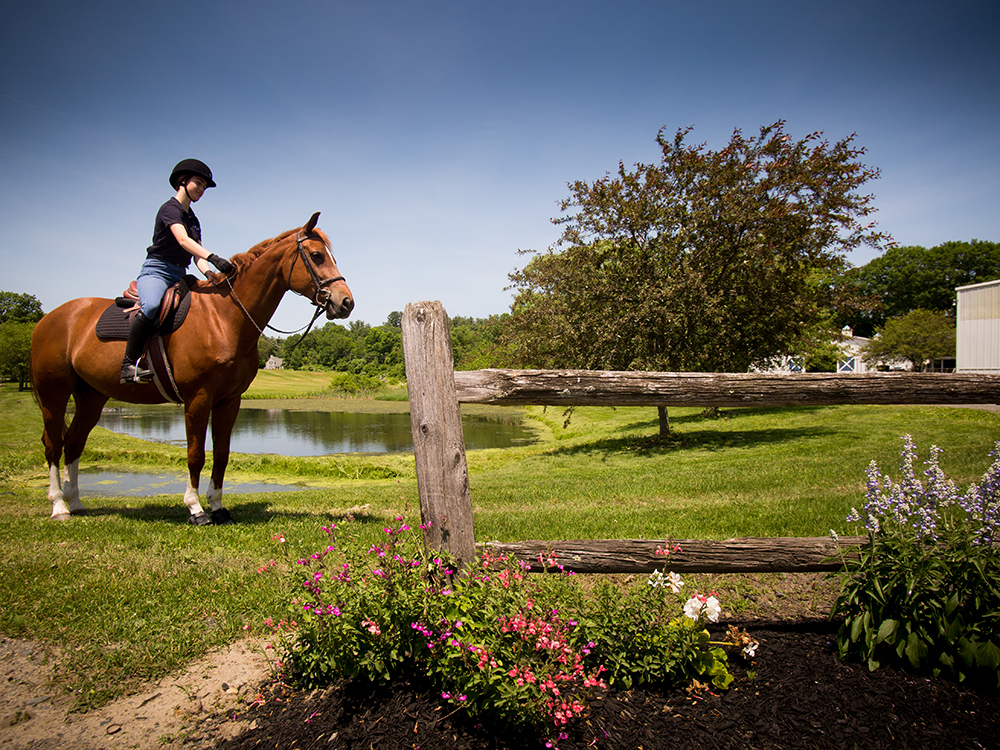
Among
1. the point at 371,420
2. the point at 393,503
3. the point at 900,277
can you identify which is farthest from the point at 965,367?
the point at 900,277

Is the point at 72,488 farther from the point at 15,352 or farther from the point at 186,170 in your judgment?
the point at 15,352

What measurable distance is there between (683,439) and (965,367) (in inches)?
1158

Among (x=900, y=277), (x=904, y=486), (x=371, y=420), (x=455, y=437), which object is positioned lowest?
(x=371, y=420)

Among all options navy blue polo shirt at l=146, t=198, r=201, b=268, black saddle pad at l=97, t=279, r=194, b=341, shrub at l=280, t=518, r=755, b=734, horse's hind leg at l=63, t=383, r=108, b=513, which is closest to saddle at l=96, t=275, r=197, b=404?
black saddle pad at l=97, t=279, r=194, b=341

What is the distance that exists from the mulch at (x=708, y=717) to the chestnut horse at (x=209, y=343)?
11.3 ft

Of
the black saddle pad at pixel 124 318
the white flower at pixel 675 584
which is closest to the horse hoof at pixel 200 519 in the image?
the black saddle pad at pixel 124 318

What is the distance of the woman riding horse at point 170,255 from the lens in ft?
17.8

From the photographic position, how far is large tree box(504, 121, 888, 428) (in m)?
13.2

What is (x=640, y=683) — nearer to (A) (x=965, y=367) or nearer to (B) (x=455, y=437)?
(B) (x=455, y=437)

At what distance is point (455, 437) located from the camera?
290 cm

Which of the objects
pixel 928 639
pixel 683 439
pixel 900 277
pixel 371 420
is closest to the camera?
pixel 928 639

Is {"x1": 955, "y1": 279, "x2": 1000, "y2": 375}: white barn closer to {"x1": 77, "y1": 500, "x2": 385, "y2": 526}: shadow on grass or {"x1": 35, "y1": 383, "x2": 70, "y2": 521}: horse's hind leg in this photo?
{"x1": 77, "y1": 500, "x2": 385, "y2": 526}: shadow on grass

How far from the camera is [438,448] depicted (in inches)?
113

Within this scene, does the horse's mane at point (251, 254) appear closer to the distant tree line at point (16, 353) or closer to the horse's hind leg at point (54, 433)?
the horse's hind leg at point (54, 433)
